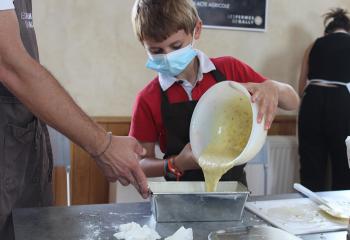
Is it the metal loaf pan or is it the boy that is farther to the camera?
the boy

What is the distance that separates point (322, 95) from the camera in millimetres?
2578

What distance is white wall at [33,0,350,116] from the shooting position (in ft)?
7.23

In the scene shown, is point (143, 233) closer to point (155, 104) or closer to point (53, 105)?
point (53, 105)

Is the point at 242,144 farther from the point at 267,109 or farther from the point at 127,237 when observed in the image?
the point at 127,237

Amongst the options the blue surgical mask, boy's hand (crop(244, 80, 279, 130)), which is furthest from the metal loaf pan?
the blue surgical mask

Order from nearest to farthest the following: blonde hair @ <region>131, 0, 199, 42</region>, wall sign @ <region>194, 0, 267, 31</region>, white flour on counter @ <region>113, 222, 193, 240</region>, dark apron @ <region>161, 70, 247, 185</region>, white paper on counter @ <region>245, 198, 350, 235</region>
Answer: white flour on counter @ <region>113, 222, 193, 240</region> → white paper on counter @ <region>245, 198, 350, 235</region> → blonde hair @ <region>131, 0, 199, 42</region> → dark apron @ <region>161, 70, 247, 185</region> → wall sign @ <region>194, 0, 267, 31</region>

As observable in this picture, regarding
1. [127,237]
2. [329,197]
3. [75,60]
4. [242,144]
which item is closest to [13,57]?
[127,237]

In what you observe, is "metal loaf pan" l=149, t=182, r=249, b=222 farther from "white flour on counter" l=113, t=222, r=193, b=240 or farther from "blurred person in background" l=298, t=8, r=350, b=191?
"blurred person in background" l=298, t=8, r=350, b=191

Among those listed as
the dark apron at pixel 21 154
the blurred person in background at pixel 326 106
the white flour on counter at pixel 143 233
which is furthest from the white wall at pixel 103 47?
the white flour on counter at pixel 143 233

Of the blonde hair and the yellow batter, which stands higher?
the blonde hair

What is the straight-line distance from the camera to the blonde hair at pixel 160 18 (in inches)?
52.0

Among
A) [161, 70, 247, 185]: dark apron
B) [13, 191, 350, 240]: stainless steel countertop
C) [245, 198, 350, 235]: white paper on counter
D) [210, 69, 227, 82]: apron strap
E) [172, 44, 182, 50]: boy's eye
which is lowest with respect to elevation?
[245, 198, 350, 235]: white paper on counter

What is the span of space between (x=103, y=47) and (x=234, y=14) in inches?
31.6

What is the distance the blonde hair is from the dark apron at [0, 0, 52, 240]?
326mm
